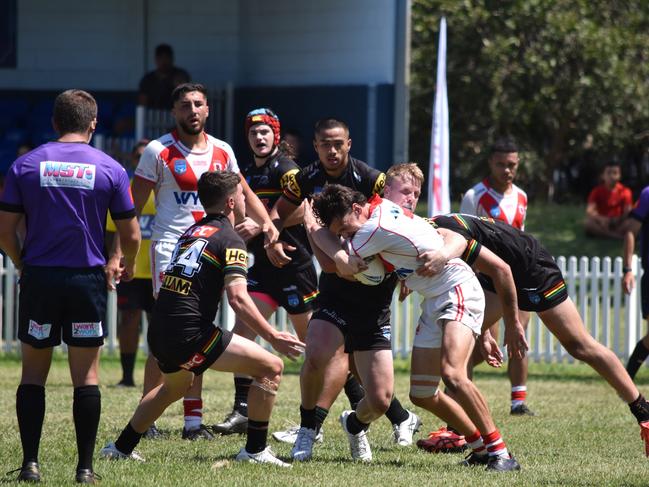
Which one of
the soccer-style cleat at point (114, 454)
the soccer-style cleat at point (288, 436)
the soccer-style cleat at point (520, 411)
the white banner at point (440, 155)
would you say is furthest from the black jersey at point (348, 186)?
the white banner at point (440, 155)

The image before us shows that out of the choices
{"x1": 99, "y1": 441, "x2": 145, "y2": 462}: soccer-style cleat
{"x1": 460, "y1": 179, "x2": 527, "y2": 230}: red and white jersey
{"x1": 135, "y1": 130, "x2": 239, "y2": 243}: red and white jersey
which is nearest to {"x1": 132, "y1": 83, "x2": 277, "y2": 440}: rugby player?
{"x1": 135, "y1": 130, "x2": 239, "y2": 243}: red and white jersey

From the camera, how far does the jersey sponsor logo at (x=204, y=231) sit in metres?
7.05

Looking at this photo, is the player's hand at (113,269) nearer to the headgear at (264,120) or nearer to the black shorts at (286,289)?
the black shorts at (286,289)

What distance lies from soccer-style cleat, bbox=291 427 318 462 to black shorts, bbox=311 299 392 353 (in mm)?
570

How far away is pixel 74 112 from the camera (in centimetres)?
673

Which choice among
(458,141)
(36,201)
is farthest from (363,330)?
(458,141)

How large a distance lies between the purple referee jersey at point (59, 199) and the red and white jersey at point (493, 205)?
4096 millimetres

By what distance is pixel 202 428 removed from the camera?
869cm

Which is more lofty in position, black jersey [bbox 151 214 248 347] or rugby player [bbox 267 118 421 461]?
black jersey [bbox 151 214 248 347]

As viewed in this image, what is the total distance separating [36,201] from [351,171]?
259 cm

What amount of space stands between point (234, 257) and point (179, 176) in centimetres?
169

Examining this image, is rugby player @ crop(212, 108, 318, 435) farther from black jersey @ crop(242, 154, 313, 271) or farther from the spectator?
the spectator

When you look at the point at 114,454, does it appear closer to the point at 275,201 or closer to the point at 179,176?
the point at 179,176

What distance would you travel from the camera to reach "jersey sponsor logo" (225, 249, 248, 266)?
22.8 feet
